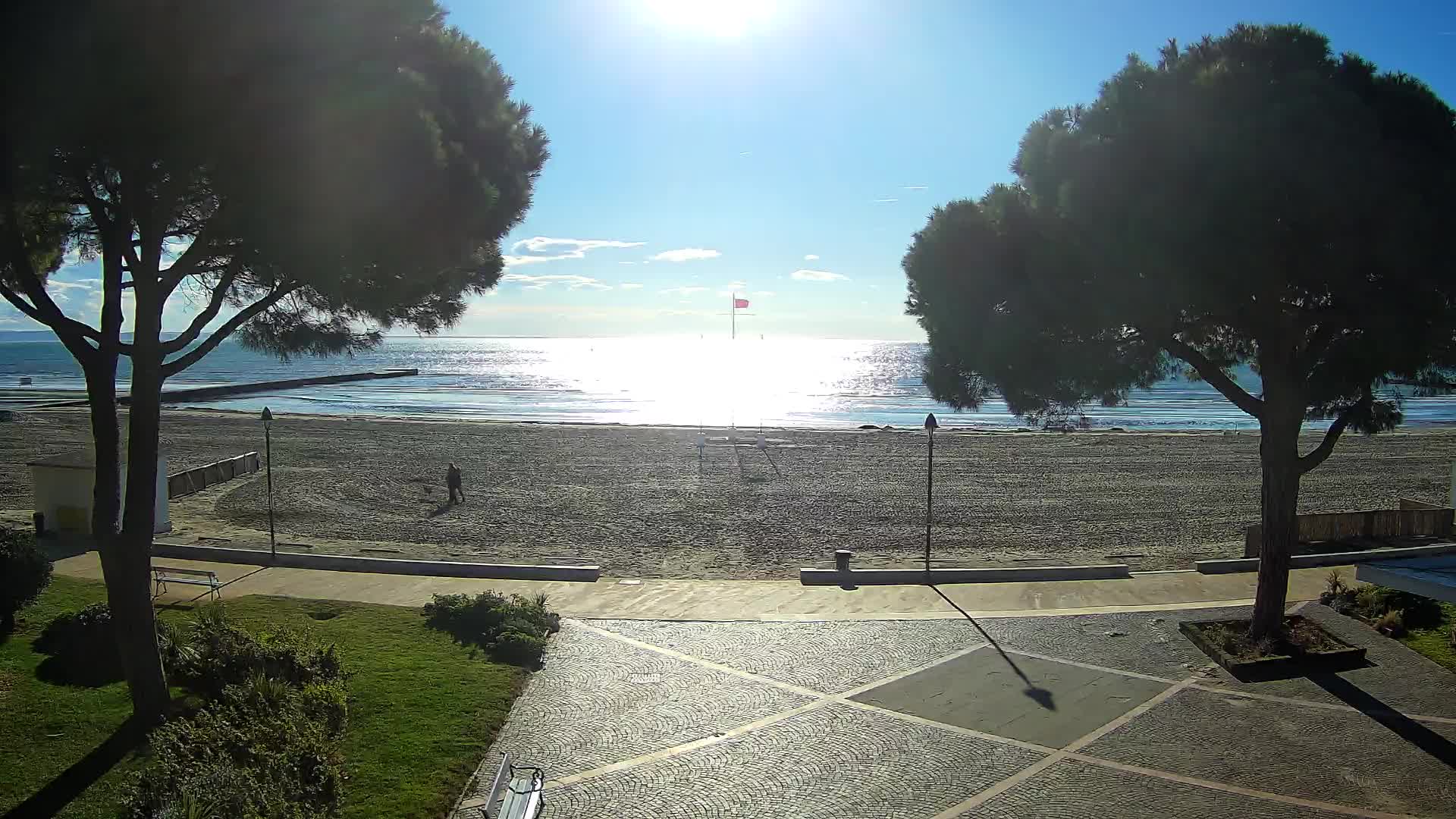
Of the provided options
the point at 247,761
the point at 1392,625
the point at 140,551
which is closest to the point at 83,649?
the point at 140,551

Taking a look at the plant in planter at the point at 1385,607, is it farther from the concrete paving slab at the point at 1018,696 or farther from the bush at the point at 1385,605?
the concrete paving slab at the point at 1018,696

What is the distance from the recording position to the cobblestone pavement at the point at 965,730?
7.79 m

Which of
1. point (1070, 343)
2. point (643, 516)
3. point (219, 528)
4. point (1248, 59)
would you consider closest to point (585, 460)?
point (643, 516)

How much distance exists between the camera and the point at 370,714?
888 centimetres

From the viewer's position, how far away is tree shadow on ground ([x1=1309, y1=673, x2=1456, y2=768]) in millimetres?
8695

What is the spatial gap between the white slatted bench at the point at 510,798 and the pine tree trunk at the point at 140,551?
10.8 ft

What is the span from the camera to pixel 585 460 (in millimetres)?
34906

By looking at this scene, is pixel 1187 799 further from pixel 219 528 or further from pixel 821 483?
pixel 821 483

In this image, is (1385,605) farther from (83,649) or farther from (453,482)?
(453,482)

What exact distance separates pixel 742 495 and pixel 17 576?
18.5m

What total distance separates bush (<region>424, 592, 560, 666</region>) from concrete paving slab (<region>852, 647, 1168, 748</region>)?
4141 mm

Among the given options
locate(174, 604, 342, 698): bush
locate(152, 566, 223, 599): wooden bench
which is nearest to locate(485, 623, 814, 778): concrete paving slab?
locate(174, 604, 342, 698): bush

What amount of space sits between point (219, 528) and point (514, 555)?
24.7 ft

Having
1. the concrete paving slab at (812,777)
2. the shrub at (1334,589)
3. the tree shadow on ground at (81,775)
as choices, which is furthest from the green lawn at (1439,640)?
the tree shadow on ground at (81,775)
